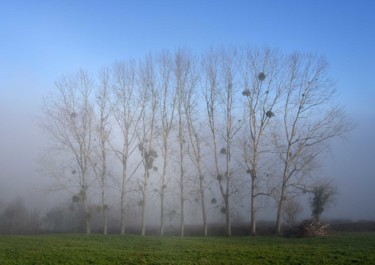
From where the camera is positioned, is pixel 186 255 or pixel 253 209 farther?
pixel 253 209

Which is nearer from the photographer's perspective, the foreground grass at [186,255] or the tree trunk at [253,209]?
the foreground grass at [186,255]

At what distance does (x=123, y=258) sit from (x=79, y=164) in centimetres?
2099

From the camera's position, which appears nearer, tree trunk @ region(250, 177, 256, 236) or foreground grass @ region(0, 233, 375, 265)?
foreground grass @ region(0, 233, 375, 265)

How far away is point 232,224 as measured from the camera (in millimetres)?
34000

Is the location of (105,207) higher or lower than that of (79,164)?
lower

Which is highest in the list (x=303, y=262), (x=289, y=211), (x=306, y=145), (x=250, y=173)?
(x=306, y=145)

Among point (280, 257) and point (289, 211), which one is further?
point (289, 211)

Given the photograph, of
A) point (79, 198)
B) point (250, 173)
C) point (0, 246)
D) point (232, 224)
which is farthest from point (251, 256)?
point (79, 198)

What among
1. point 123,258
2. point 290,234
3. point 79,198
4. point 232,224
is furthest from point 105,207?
point 123,258

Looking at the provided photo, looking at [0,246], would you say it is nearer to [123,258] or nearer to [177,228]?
[123,258]

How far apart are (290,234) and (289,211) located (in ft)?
26.9

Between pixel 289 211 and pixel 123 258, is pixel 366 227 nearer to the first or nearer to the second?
pixel 289 211

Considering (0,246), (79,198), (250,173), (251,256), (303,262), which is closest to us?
(303,262)

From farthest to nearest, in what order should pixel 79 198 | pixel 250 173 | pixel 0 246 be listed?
1. pixel 79 198
2. pixel 250 173
3. pixel 0 246
